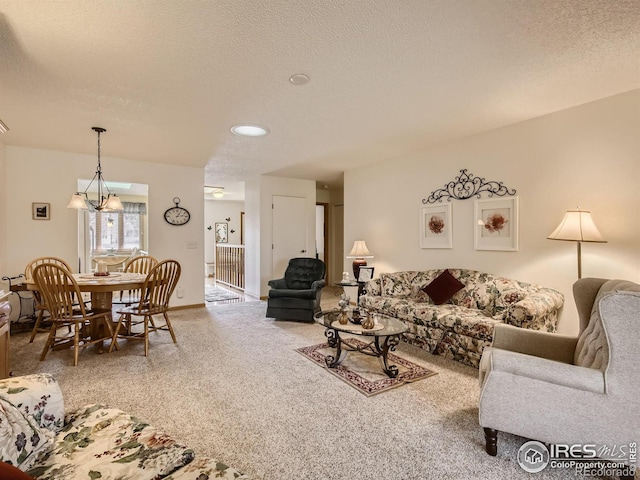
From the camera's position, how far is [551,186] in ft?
10.6

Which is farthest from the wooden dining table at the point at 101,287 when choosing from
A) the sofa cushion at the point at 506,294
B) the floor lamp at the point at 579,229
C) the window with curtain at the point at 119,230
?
the window with curtain at the point at 119,230

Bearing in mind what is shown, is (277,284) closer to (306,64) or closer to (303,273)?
(303,273)

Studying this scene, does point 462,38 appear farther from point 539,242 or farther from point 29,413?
point 29,413

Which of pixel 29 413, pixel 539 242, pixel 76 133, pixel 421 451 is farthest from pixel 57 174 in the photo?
pixel 539 242

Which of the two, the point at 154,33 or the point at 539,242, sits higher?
the point at 154,33

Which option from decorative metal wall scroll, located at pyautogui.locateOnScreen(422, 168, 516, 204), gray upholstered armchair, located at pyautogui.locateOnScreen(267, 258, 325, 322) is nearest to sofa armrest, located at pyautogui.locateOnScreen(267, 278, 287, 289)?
gray upholstered armchair, located at pyautogui.locateOnScreen(267, 258, 325, 322)

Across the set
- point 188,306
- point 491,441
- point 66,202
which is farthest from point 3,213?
point 491,441

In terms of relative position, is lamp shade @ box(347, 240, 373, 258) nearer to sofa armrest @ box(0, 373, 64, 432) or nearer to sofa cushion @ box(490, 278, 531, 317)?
sofa cushion @ box(490, 278, 531, 317)

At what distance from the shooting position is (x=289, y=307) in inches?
179

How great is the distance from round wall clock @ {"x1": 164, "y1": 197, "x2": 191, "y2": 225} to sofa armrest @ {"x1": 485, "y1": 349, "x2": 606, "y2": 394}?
4.98m

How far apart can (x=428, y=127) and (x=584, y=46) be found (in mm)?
1595

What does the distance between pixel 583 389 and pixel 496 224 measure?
2378 mm

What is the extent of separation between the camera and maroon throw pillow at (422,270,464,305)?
3.61 m

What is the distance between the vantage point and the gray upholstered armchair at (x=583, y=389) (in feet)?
4.92
